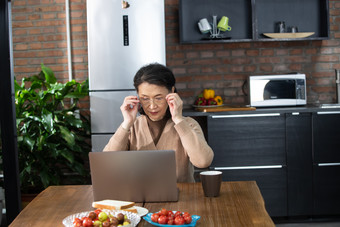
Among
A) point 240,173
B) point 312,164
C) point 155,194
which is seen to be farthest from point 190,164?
point 312,164

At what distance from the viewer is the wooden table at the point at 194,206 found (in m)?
1.64

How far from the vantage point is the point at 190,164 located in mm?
2441

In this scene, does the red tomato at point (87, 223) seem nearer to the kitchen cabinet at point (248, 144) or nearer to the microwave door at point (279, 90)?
the kitchen cabinet at point (248, 144)

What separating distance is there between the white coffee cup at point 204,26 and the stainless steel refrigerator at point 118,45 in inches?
19.5

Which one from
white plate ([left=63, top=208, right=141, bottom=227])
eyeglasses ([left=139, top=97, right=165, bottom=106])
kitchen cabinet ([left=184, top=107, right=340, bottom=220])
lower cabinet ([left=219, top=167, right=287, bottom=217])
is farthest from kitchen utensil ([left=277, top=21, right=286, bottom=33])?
white plate ([left=63, top=208, right=141, bottom=227])

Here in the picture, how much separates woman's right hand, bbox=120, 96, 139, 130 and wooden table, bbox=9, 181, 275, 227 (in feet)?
1.27

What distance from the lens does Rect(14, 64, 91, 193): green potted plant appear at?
422 centimetres

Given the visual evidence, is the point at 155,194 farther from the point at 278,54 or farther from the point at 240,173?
the point at 278,54

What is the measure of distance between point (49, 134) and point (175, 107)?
2.31 metres

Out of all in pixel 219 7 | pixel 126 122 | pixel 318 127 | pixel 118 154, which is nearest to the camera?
pixel 118 154

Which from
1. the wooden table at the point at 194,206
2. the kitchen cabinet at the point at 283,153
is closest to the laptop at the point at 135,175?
the wooden table at the point at 194,206

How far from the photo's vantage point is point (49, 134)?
14.2ft

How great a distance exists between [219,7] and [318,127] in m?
1.50

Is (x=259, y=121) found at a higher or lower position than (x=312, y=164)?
higher
